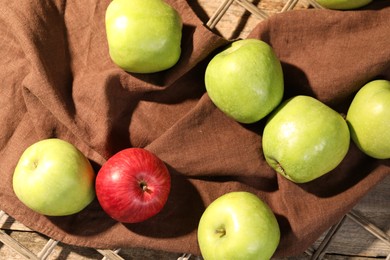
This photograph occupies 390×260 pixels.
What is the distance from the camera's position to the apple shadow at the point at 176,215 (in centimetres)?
99

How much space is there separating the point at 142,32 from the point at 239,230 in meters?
0.40

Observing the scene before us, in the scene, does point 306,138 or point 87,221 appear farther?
point 87,221

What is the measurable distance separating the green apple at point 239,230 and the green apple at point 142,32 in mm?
305

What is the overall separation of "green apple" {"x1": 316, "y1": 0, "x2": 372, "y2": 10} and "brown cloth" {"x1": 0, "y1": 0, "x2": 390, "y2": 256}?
0.7 inches

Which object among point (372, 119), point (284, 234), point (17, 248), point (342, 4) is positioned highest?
point (342, 4)

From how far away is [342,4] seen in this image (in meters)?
0.97

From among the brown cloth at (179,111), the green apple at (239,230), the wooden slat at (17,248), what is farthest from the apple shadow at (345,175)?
the wooden slat at (17,248)

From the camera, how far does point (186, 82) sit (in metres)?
1.01

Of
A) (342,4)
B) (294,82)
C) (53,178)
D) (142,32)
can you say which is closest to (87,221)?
(53,178)

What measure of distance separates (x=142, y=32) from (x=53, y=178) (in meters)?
0.32

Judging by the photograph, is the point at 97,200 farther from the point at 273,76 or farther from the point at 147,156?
the point at 273,76

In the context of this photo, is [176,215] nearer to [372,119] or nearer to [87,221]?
[87,221]

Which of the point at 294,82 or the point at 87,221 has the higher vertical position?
the point at 294,82

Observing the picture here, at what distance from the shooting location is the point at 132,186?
90cm
